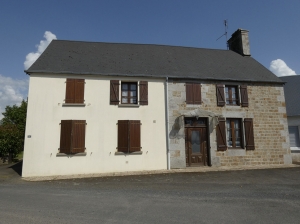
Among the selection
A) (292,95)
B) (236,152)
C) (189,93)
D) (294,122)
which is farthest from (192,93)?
(292,95)

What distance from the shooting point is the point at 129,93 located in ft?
34.3

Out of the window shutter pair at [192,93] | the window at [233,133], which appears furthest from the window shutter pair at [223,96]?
the window shutter pair at [192,93]

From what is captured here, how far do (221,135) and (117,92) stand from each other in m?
5.62

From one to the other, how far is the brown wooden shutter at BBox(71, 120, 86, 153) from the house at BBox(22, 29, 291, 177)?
0.04 m

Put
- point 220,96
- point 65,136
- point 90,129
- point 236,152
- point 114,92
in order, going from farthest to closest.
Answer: point 220,96
point 236,152
point 114,92
point 90,129
point 65,136

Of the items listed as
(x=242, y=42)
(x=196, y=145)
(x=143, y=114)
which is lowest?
(x=196, y=145)

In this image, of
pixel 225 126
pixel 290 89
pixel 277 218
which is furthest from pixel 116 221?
pixel 290 89

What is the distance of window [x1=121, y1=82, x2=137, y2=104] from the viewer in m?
10.4

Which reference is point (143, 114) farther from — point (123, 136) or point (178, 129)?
point (178, 129)


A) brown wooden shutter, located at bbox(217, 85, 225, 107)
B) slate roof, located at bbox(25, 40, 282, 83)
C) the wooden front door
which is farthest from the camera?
brown wooden shutter, located at bbox(217, 85, 225, 107)

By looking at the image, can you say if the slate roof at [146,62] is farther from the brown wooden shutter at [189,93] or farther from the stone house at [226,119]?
the brown wooden shutter at [189,93]

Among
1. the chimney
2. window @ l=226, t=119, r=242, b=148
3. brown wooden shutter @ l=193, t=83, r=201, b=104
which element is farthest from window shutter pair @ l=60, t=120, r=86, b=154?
the chimney

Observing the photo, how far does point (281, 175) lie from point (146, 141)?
5739mm

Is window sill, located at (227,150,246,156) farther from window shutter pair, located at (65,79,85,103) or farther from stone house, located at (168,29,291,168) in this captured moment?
window shutter pair, located at (65,79,85,103)
